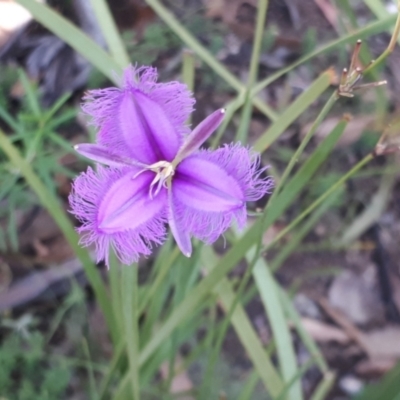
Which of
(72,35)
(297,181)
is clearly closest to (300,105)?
(297,181)

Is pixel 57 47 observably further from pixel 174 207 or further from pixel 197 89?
pixel 174 207

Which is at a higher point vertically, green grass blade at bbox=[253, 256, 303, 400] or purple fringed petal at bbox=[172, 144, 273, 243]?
purple fringed petal at bbox=[172, 144, 273, 243]

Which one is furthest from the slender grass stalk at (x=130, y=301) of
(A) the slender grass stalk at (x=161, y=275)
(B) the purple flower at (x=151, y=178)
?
(A) the slender grass stalk at (x=161, y=275)

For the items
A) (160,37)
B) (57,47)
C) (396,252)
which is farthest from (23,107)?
(396,252)

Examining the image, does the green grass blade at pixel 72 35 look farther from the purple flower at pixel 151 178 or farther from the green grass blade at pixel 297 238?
the green grass blade at pixel 297 238

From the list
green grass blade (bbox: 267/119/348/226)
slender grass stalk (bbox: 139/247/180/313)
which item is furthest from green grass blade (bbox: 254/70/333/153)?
slender grass stalk (bbox: 139/247/180/313)

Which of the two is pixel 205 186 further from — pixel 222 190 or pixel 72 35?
pixel 72 35

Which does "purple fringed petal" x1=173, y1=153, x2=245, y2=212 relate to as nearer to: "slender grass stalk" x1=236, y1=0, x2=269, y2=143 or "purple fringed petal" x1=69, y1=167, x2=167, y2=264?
"purple fringed petal" x1=69, y1=167, x2=167, y2=264
